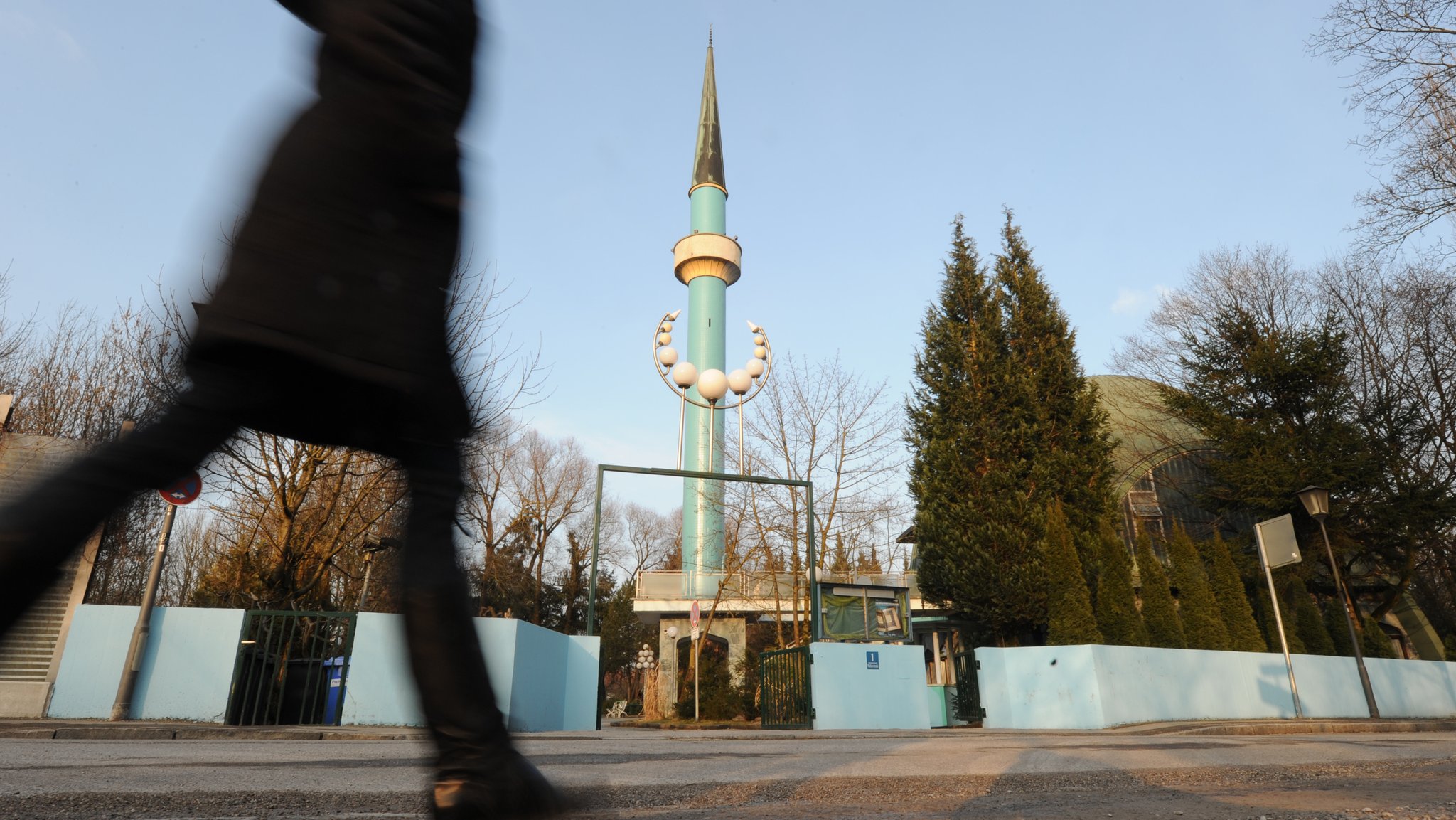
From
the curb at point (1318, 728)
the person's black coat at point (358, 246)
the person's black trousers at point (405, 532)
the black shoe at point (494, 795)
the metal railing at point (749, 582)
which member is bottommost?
the curb at point (1318, 728)

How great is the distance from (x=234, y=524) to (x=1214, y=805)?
17.3m

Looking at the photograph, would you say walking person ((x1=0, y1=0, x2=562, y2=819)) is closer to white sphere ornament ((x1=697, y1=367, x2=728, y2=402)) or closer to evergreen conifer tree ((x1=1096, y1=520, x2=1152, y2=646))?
evergreen conifer tree ((x1=1096, y1=520, x2=1152, y2=646))

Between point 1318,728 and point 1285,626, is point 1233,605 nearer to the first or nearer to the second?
point 1285,626

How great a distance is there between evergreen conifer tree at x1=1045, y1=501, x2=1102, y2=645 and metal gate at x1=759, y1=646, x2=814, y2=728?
7.09 metres

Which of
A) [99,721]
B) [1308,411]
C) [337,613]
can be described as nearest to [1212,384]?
[1308,411]

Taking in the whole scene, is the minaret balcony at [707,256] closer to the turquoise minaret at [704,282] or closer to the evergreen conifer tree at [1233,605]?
the turquoise minaret at [704,282]

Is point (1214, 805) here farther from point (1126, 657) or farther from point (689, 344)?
point (689, 344)

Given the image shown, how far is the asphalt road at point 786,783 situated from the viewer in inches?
95.0

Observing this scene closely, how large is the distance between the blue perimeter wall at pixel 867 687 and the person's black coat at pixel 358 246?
13.3 meters

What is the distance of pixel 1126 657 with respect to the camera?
48.1 feet

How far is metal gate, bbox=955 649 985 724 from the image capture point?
1895 cm

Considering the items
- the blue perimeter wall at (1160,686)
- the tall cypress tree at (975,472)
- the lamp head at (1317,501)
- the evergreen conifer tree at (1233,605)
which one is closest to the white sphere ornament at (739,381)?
the tall cypress tree at (975,472)

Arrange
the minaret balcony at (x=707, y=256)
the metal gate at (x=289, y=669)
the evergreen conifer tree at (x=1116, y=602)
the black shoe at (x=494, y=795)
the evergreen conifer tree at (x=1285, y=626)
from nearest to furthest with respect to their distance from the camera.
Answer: the black shoe at (x=494, y=795), the metal gate at (x=289, y=669), the evergreen conifer tree at (x=1116, y=602), the evergreen conifer tree at (x=1285, y=626), the minaret balcony at (x=707, y=256)

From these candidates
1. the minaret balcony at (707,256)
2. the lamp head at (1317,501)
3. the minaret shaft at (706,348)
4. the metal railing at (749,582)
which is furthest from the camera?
the minaret balcony at (707,256)
